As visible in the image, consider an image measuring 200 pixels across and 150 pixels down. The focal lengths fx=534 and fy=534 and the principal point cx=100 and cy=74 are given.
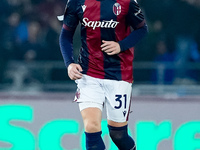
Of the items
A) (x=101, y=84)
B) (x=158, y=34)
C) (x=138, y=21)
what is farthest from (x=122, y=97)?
(x=158, y=34)

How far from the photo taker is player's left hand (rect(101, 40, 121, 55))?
156 inches

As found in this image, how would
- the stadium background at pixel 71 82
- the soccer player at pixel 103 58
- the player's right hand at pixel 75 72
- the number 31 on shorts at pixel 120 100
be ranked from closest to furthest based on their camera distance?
the player's right hand at pixel 75 72 → the soccer player at pixel 103 58 → the number 31 on shorts at pixel 120 100 → the stadium background at pixel 71 82

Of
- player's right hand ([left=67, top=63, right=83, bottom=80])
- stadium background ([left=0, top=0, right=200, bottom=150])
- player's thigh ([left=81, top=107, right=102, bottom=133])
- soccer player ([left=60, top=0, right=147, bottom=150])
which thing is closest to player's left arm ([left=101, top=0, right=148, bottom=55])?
soccer player ([left=60, top=0, right=147, bottom=150])

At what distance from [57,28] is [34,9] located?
0.49 m

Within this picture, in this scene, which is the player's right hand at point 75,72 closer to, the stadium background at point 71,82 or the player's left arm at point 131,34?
the player's left arm at point 131,34

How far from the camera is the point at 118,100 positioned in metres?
4.08

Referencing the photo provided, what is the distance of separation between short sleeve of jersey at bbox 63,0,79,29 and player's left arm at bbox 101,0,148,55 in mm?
296

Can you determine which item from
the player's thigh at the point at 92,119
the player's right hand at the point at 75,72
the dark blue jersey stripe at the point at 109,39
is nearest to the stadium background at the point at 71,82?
the dark blue jersey stripe at the point at 109,39

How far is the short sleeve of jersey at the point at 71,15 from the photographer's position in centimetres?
402

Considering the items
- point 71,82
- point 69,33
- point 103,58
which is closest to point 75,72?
point 103,58

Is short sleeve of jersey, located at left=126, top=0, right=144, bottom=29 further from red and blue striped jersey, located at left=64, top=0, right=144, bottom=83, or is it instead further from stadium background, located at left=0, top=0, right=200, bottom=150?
stadium background, located at left=0, top=0, right=200, bottom=150

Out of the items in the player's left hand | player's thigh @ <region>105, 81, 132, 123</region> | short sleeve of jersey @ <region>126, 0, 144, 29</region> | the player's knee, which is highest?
short sleeve of jersey @ <region>126, 0, 144, 29</region>

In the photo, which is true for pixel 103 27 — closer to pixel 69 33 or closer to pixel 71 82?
pixel 69 33

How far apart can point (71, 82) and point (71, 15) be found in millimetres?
3213
